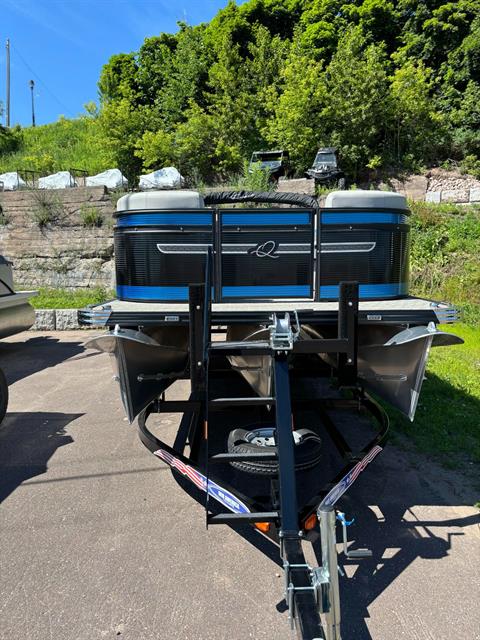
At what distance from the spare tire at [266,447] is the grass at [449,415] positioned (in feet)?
4.67

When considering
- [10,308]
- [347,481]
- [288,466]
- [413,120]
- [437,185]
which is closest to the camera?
[288,466]

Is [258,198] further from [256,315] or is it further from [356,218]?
[256,315]

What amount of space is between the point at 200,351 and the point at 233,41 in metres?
26.8

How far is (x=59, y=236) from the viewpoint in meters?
12.7

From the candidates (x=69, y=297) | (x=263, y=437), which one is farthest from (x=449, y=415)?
(x=69, y=297)

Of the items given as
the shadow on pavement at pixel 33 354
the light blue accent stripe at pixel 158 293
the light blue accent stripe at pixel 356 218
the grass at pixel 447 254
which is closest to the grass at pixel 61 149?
the shadow on pavement at pixel 33 354

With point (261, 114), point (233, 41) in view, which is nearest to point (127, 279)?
point (261, 114)

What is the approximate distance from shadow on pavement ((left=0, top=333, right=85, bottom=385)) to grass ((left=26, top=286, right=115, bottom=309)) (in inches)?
62.0

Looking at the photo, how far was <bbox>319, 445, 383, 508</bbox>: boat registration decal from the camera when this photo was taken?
2.22 m

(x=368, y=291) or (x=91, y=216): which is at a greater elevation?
(x=91, y=216)

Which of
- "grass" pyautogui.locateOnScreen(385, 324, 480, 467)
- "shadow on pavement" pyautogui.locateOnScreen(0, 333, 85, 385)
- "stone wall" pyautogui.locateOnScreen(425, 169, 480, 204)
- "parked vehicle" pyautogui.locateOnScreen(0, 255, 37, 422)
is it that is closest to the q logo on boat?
"grass" pyautogui.locateOnScreen(385, 324, 480, 467)

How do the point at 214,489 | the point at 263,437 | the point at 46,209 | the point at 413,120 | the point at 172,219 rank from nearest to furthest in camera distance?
the point at 214,489
the point at 263,437
the point at 172,219
the point at 46,209
the point at 413,120

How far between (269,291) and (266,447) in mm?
1387

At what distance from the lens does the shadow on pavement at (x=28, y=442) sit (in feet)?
11.3
